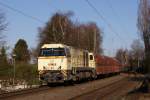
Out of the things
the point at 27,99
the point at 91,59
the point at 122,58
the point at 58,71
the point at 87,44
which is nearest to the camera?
the point at 27,99

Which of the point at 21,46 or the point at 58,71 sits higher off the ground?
the point at 21,46

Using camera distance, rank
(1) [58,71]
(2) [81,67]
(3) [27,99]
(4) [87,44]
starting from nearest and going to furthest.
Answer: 1. (3) [27,99]
2. (1) [58,71]
3. (2) [81,67]
4. (4) [87,44]

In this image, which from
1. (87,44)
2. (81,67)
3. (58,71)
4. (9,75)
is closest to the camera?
(58,71)

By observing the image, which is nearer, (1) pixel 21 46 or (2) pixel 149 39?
(2) pixel 149 39

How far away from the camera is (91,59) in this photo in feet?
157

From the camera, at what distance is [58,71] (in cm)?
3291

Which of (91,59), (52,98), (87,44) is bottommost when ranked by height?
(52,98)

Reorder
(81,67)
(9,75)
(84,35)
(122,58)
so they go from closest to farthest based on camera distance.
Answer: (81,67) → (9,75) → (84,35) → (122,58)

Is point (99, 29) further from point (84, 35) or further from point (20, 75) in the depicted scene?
point (20, 75)

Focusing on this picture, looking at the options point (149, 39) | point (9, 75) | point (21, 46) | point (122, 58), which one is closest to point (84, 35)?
point (21, 46)

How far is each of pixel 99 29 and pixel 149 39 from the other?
270ft

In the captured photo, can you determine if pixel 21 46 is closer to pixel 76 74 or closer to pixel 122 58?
pixel 122 58

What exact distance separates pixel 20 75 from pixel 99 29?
248 ft

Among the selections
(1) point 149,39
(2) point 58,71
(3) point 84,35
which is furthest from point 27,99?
(3) point 84,35
